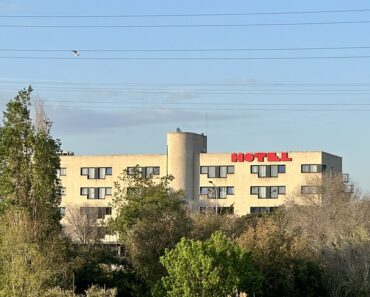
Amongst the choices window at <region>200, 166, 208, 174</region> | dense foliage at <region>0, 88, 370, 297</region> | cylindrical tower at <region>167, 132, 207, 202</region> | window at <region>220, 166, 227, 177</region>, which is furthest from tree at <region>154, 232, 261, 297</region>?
window at <region>200, 166, 208, 174</region>

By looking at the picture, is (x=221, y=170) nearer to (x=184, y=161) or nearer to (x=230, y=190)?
(x=230, y=190)

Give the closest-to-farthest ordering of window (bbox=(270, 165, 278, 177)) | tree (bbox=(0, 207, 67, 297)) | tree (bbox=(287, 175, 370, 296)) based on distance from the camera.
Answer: tree (bbox=(0, 207, 67, 297)) → tree (bbox=(287, 175, 370, 296)) → window (bbox=(270, 165, 278, 177))

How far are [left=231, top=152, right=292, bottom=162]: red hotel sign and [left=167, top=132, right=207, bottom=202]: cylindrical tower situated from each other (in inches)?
218

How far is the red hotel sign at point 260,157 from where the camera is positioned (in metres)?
115

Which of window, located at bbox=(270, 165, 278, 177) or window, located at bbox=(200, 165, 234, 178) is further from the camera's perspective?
window, located at bbox=(200, 165, 234, 178)

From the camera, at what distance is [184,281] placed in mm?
44125

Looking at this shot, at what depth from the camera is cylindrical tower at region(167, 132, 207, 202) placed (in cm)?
11719

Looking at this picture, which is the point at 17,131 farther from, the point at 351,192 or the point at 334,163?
the point at 334,163

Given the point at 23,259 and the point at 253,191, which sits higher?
the point at 253,191

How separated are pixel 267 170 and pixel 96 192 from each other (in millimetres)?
25371

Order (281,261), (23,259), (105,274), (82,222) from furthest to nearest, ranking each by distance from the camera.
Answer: (82,222), (105,274), (281,261), (23,259)

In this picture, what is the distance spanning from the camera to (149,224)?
2151 inches

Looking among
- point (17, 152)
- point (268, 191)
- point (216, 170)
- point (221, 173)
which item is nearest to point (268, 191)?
point (268, 191)

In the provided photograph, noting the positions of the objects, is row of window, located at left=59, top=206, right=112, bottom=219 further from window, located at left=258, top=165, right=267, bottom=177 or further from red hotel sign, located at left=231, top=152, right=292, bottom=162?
window, located at left=258, top=165, right=267, bottom=177
